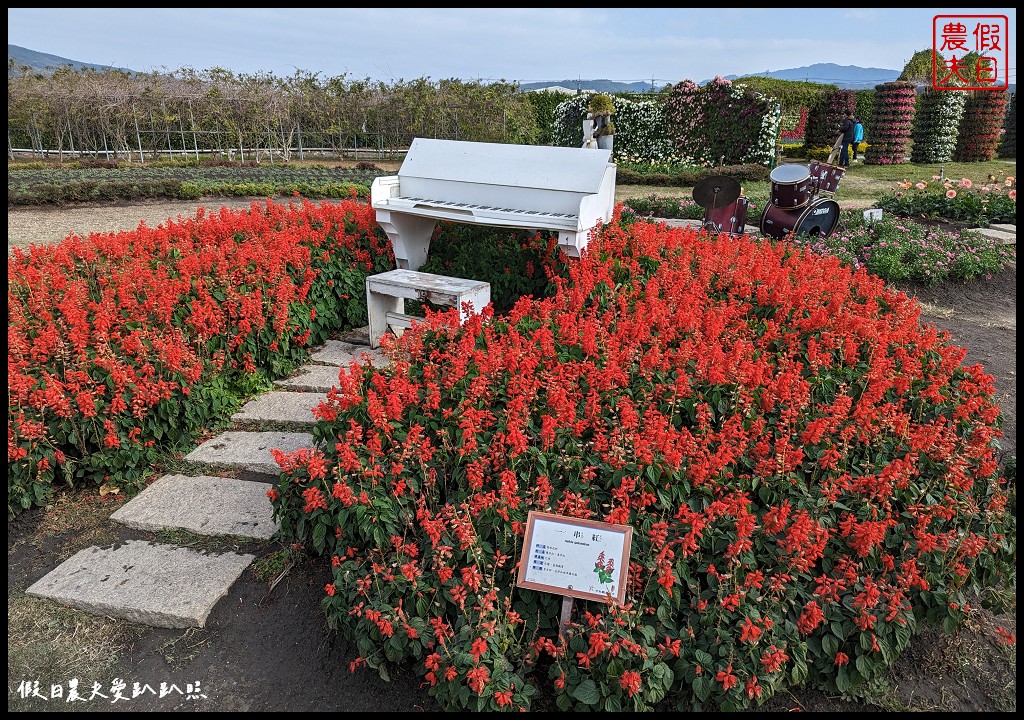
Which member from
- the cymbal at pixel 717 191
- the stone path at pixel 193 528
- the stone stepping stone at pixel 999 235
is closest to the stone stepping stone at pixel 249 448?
the stone path at pixel 193 528

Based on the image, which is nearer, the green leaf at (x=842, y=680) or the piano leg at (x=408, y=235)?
the green leaf at (x=842, y=680)

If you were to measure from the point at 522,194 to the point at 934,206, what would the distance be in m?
8.84

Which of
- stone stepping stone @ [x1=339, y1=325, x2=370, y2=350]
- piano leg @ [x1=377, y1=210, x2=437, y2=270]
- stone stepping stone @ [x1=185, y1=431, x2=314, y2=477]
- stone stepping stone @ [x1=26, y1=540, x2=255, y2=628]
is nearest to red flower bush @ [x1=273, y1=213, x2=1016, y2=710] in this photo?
stone stepping stone @ [x1=26, y1=540, x2=255, y2=628]

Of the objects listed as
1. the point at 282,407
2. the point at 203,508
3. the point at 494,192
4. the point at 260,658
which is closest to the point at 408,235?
the point at 494,192

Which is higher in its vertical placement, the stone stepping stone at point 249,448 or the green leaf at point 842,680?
the stone stepping stone at point 249,448

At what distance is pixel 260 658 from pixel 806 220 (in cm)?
726

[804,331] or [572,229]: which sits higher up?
[572,229]

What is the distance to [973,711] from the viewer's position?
2145 millimetres

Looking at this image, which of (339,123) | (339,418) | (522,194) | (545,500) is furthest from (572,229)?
(339,123)

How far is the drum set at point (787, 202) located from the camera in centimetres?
721

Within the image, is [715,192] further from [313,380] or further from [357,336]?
[313,380]

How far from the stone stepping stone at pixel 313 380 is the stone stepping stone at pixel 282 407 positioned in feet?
0.25

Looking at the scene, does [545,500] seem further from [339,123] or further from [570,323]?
[339,123]

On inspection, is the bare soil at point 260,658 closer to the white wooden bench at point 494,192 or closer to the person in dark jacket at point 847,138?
the white wooden bench at point 494,192
